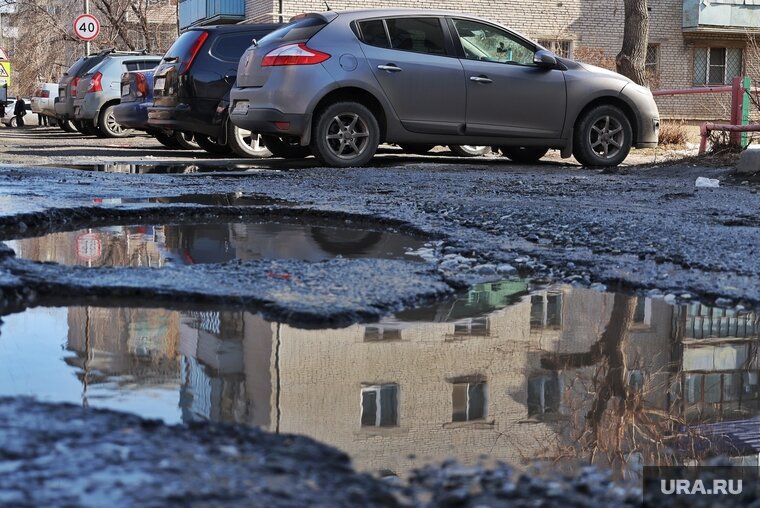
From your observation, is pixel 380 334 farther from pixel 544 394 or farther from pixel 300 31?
pixel 300 31

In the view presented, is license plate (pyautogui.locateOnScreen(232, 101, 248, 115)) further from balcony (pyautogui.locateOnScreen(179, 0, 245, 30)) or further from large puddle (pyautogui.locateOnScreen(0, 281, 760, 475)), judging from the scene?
balcony (pyautogui.locateOnScreen(179, 0, 245, 30))

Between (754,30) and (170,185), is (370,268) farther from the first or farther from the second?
(754,30)

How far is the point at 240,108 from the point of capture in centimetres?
1190

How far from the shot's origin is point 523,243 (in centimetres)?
552

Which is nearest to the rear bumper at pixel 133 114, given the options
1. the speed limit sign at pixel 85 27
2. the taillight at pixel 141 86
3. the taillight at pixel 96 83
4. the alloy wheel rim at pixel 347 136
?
the taillight at pixel 141 86

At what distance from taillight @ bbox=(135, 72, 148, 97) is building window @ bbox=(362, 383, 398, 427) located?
47.6 feet

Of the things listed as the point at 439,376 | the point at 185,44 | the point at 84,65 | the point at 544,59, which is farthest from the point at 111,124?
the point at 439,376

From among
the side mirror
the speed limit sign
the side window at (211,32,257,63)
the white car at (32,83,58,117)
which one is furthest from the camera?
the white car at (32,83,58,117)

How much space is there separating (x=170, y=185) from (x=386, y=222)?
124 inches

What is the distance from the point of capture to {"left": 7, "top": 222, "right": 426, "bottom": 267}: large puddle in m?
4.89

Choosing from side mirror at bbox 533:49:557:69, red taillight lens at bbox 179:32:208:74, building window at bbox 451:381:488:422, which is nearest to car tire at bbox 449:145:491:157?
side mirror at bbox 533:49:557:69

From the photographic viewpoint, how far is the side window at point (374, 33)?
1160cm

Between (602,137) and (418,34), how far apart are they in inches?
101

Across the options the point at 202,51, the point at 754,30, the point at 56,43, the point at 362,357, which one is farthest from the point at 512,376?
the point at 56,43
